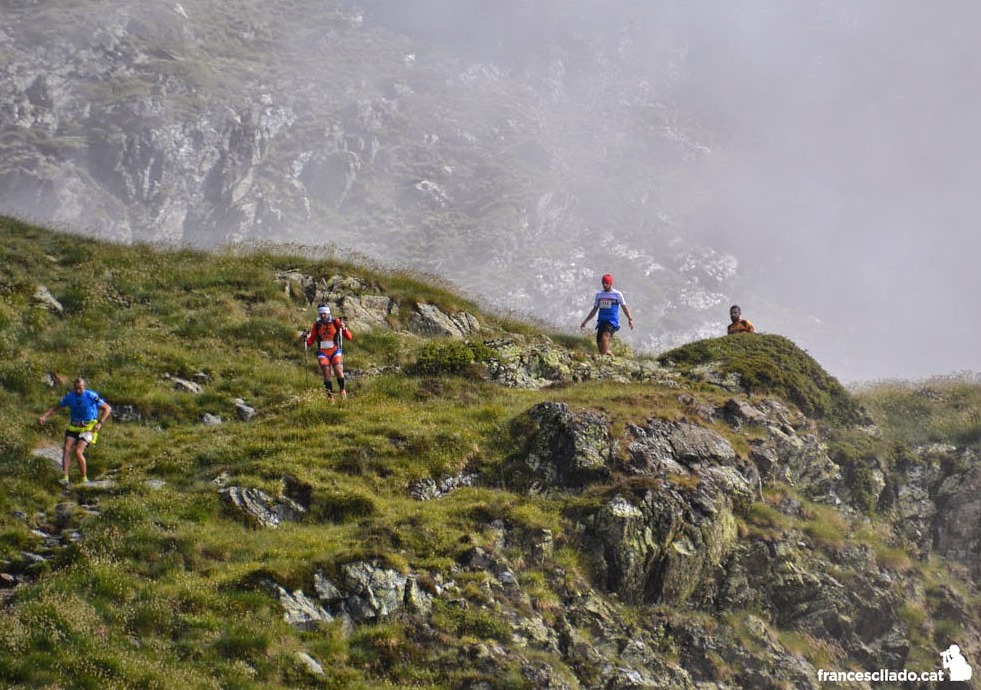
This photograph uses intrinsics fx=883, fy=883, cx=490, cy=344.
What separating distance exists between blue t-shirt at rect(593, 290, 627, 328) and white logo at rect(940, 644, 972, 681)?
43.1 ft

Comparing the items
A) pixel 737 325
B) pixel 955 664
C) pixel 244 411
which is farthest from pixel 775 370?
pixel 244 411

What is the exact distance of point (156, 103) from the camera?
191 meters

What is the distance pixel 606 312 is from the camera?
95.0 feet

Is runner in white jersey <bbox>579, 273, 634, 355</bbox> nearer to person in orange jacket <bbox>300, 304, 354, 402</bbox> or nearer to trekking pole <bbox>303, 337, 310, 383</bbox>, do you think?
person in orange jacket <bbox>300, 304, 354, 402</bbox>

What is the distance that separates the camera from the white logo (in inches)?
800

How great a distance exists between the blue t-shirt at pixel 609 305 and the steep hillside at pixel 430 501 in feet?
4.57

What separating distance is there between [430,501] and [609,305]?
39.8 ft

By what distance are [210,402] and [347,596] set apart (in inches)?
387

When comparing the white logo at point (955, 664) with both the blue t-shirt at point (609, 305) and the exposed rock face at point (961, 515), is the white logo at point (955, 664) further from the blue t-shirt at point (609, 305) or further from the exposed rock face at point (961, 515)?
the blue t-shirt at point (609, 305)

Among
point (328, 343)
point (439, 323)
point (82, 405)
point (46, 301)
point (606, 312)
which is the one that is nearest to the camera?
point (82, 405)

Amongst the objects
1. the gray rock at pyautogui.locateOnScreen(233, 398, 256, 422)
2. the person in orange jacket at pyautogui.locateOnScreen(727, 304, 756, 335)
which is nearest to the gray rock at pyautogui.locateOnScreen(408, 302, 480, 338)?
the gray rock at pyautogui.locateOnScreen(233, 398, 256, 422)

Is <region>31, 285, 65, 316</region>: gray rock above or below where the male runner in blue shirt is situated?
above

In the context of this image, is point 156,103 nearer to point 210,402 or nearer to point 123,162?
point 123,162

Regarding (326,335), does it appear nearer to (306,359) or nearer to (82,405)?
(306,359)
